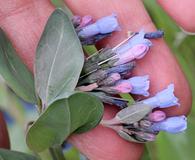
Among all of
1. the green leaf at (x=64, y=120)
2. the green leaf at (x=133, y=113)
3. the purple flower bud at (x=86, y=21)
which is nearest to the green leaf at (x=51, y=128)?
the green leaf at (x=64, y=120)

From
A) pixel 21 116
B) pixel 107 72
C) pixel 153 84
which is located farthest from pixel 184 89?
pixel 21 116

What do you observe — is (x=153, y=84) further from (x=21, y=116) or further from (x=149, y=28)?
(x=21, y=116)

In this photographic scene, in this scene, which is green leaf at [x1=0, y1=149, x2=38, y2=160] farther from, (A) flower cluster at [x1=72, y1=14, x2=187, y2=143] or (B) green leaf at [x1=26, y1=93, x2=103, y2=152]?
(A) flower cluster at [x1=72, y1=14, x2=187, y2=143]

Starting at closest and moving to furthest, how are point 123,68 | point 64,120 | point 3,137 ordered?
point 64,120 < point 123,68 < point 3,137

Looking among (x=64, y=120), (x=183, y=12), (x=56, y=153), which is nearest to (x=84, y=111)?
(x=64, y=120)

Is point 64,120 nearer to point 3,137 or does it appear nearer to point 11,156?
point 11,156

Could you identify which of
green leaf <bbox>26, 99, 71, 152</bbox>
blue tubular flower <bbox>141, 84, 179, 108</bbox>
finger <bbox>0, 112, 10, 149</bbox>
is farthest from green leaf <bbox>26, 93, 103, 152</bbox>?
finger <bbox>0, 112, 10, 149</bbox>
